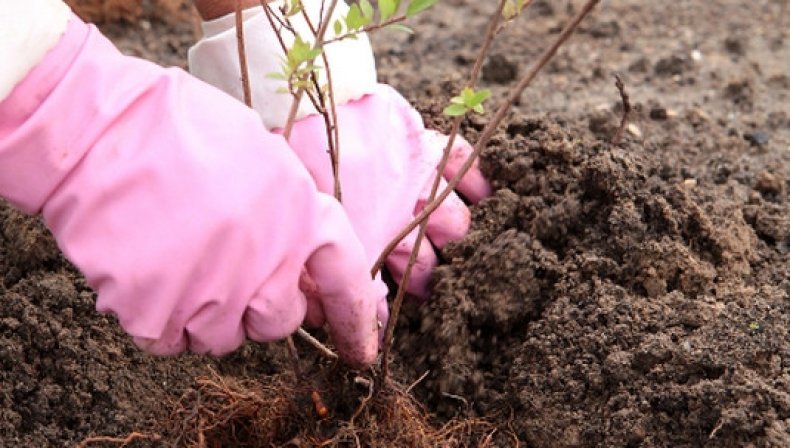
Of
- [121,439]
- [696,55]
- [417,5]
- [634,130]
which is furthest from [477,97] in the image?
[696,55]

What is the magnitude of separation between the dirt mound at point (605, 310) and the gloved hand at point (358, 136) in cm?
8

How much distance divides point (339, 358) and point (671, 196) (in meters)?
0.64

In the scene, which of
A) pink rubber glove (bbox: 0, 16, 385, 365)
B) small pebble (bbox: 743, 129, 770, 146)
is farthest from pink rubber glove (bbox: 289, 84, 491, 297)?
small pebble (bbox: 743, 129, 770, 146)

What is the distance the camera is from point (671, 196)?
1784 millimetres

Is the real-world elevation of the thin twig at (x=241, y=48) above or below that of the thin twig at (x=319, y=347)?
above

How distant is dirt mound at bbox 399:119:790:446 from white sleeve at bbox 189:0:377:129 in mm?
325

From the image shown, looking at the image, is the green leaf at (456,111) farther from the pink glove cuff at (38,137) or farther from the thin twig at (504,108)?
the pink glove cuff at (38,137)

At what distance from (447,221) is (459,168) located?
0.36ft

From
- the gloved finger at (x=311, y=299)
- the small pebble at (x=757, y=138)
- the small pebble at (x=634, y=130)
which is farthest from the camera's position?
the small pebble at (x=757, y=138)

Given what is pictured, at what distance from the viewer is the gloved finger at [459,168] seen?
1.85 metres

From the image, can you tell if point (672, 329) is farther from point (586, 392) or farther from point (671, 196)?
point (671, 196)

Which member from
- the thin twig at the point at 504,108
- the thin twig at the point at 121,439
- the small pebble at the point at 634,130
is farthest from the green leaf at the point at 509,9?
the small pebble at the point at 634,130

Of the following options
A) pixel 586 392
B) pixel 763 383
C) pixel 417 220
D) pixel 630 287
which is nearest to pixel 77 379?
pixel 417 220

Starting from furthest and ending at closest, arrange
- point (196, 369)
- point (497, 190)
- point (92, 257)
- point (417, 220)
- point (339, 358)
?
1. point (497, 190)
2. point (196, 369)
3. point (339, 358)
4. point (417, 220)
5. point (92, 257)
